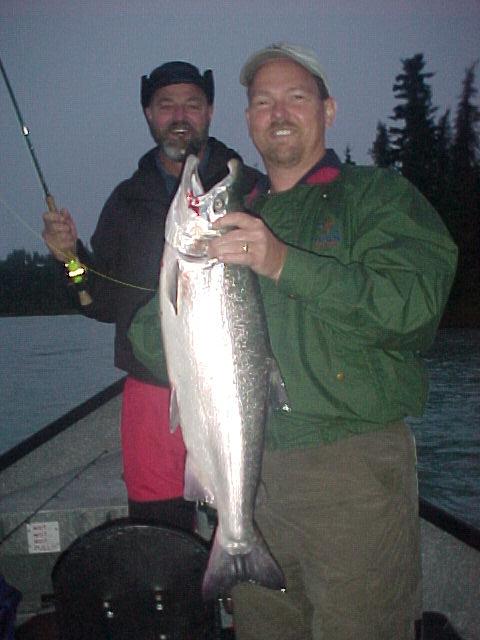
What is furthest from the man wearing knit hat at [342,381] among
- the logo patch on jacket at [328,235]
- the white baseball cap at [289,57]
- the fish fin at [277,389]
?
the white baseball cap at [289,57]

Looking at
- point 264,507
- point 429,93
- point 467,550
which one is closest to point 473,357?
point 467,550

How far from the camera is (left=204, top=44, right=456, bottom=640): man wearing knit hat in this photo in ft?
8.67

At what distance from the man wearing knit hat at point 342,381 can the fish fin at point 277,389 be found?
0.40ft

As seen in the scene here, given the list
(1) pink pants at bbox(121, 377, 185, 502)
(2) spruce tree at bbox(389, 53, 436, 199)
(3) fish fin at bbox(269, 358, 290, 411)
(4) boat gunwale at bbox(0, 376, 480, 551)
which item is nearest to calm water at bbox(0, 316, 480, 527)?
A: (4) boat gunwale at bbox(0, 376, 480, 551)

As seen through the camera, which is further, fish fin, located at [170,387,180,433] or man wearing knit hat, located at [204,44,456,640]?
fish fin, located at [170,387,180,433]

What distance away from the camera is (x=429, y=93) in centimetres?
5544

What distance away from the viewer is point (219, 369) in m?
2.87

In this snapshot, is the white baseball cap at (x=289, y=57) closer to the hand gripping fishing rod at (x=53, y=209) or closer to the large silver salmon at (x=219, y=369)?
the large silver salmon at (x=219, y=369)

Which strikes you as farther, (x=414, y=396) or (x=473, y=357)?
(x=473, y=357)

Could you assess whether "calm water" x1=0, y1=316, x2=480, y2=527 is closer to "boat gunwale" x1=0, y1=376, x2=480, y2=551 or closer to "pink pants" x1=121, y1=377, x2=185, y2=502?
"boat gunwale" x1=0, y1=376, x2=480, y2=551

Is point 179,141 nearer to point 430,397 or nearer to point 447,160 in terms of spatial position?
point 430,397

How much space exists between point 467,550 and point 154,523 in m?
2.64

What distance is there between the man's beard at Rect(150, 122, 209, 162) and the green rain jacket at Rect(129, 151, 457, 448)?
110 cm

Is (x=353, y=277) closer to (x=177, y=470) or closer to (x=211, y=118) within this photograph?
Result: (x=177, y=470)
